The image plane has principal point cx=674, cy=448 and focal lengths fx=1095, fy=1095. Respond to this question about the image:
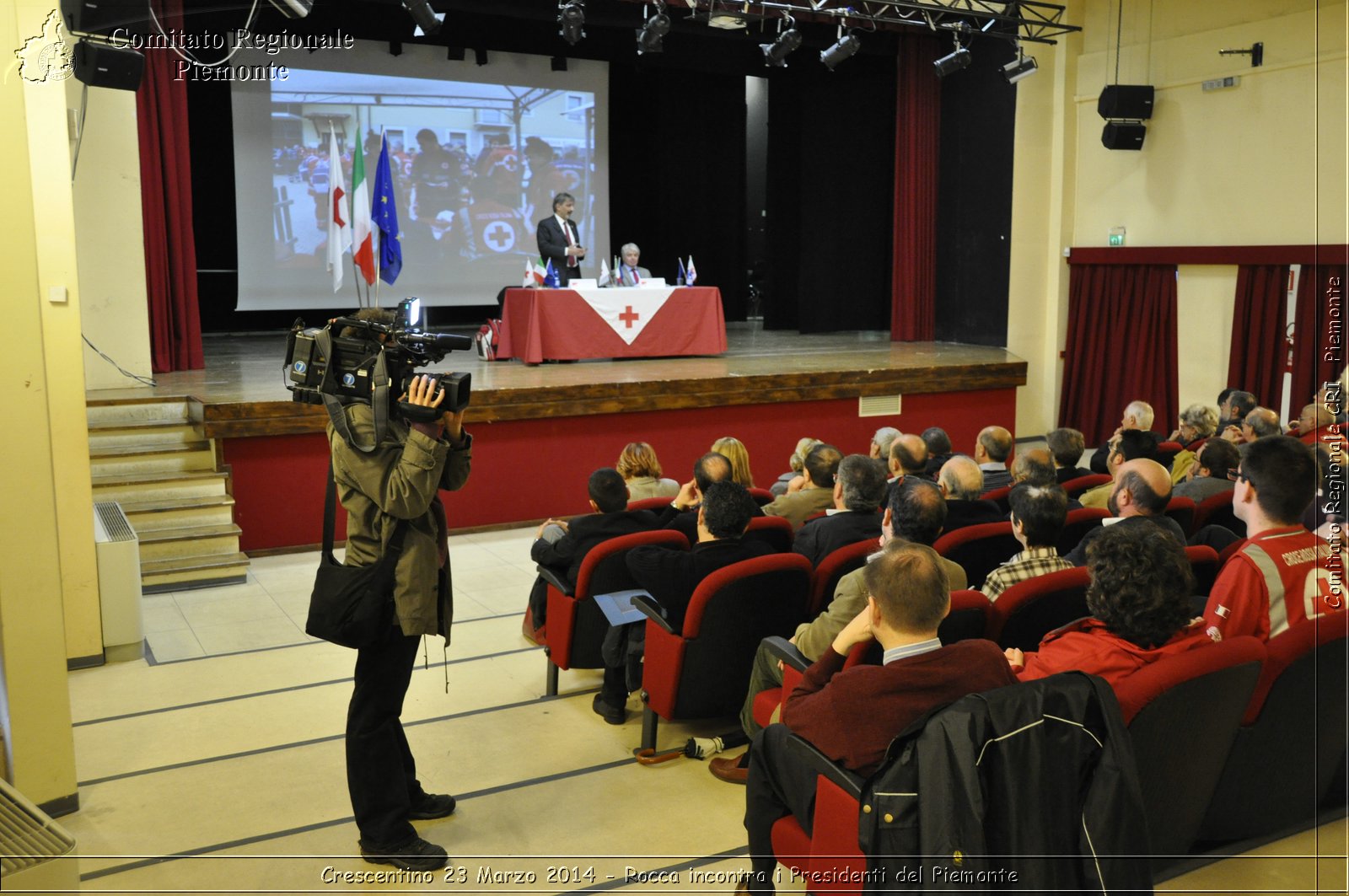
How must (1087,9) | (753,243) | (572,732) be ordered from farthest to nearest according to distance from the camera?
(753,243) < (1087,9) < (572,732)

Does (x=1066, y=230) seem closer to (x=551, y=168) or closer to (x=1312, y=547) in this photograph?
(x=551, y=168)

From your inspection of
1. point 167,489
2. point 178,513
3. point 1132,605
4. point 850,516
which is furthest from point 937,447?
point 167,489

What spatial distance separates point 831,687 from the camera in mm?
2201

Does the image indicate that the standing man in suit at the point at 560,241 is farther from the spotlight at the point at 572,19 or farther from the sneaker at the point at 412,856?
the sneaker at the point at 412,856

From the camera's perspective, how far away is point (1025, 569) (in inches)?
118

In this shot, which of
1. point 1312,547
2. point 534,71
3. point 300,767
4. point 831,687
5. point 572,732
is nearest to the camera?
point 831,687

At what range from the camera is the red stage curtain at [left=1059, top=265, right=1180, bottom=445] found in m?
8.63

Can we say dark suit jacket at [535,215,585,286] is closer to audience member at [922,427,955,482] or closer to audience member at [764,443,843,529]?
audience member at [922,427,955,482]

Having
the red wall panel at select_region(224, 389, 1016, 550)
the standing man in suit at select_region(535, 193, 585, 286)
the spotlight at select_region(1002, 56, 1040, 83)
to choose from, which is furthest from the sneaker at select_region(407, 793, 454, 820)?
the spotlight at select_region(1002, 56, 1040, 83)

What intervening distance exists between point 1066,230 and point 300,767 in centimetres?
797

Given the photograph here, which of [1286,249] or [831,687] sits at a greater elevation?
[1286,249]

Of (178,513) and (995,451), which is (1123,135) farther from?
(178,513)

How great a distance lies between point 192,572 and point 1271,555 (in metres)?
4.71

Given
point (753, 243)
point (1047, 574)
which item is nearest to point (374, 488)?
point (1047, 574)
